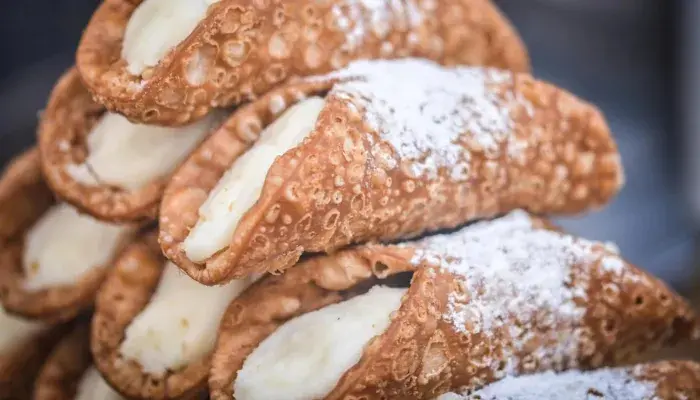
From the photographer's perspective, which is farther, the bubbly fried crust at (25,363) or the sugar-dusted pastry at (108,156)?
the bubbly fried crust at (25,363)

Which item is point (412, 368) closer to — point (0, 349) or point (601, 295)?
point (601, 295)

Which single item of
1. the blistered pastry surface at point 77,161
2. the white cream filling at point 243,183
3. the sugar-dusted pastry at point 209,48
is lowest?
the blistered pastry surface at point 77,161

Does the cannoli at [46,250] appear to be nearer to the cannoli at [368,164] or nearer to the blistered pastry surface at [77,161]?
the blistered pastry surface at [77,161]

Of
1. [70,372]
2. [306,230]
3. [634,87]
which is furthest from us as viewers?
[634,87]

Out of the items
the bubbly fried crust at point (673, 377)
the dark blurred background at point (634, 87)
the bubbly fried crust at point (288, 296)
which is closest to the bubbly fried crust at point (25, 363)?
the bubbly fried crust at point (288, 296)

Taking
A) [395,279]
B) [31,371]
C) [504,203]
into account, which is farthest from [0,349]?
[504,203]

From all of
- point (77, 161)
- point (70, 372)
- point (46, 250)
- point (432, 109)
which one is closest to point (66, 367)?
point (70, 372)

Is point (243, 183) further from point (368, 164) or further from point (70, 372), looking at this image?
point (70, 372)
